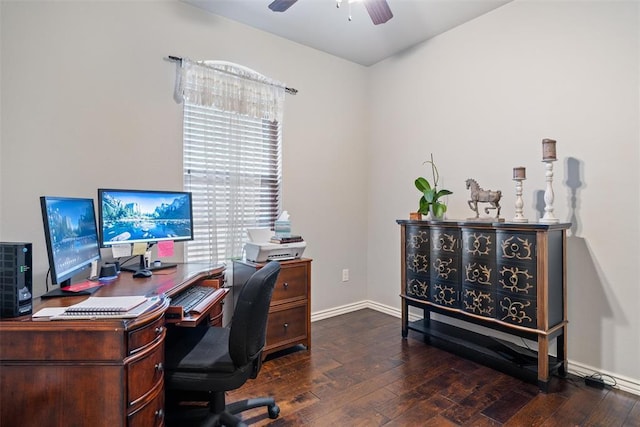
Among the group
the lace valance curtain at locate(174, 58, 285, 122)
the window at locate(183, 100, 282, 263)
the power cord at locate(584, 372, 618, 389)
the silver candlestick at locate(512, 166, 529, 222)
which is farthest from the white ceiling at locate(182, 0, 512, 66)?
the power cord at locate(584, 372, 618, 389)

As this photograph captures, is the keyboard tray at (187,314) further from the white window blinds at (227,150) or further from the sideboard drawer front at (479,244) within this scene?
the sideboard drawer front at (479,244)

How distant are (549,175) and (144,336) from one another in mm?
2622

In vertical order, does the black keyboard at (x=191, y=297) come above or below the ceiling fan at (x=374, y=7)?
below

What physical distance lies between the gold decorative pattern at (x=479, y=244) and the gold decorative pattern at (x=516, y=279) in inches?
7.0

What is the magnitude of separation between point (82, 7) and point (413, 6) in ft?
7.97

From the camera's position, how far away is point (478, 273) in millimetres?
2443

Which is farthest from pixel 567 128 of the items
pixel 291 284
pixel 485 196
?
pixel 291 284

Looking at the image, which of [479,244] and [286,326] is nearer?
[479,244]

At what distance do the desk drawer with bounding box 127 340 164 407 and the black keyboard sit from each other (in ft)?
0.79

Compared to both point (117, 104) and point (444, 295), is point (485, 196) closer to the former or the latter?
point (444, 295)

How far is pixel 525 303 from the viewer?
2191mm

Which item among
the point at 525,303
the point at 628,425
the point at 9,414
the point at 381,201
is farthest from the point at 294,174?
the point at 628,425

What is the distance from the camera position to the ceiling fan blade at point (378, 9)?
204 cm

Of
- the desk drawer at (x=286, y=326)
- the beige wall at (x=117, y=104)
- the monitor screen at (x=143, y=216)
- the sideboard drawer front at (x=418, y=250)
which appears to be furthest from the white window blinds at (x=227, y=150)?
the sideboard drawer front at (x=418, y=250)
